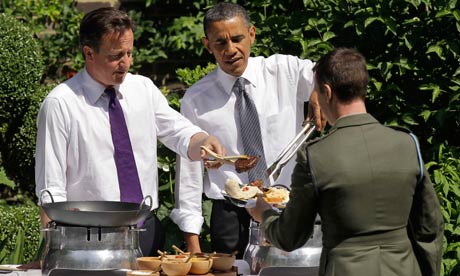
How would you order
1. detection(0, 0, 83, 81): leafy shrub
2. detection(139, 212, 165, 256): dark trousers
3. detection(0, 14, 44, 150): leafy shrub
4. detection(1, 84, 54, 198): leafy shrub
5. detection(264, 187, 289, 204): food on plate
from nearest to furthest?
detection(264, 187, 289, 204): food on plate → detection(139, 212, 165, 256): dark trousers → detection(0, 14, 44, 150): leafy shrub → detection(1, 84, 54, 198): leafy shrub → detection(0, 0, 83, 81): leafy shrub

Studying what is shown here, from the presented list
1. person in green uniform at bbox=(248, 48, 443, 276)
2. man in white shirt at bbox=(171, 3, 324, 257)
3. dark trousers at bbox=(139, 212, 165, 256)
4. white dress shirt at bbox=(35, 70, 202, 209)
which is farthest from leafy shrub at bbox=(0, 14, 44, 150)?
person in green uniform at bbox=(248, 48, 443, 276)

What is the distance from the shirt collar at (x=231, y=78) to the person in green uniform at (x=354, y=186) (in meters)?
1.26

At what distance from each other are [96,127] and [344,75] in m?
1.24

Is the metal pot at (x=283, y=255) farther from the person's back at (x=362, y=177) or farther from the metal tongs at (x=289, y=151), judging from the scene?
the person's back at (x=362, y=177)

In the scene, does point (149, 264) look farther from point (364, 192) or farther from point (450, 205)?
point (450, 205)

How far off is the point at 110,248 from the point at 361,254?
96 cm

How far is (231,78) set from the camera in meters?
4.76

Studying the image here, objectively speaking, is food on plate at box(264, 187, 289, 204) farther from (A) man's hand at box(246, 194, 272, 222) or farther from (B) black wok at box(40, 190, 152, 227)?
(B) black wok at box(40, 190, 152, 227)

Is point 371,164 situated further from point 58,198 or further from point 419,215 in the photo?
point 58,198

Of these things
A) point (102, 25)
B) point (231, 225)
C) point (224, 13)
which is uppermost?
point (224, 13)

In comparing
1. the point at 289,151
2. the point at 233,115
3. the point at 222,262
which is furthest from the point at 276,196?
the point at 233,115

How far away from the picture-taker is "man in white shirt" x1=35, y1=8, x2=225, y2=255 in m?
4.19

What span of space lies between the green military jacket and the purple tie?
3.23 feet

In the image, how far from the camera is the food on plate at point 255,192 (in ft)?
13.5
